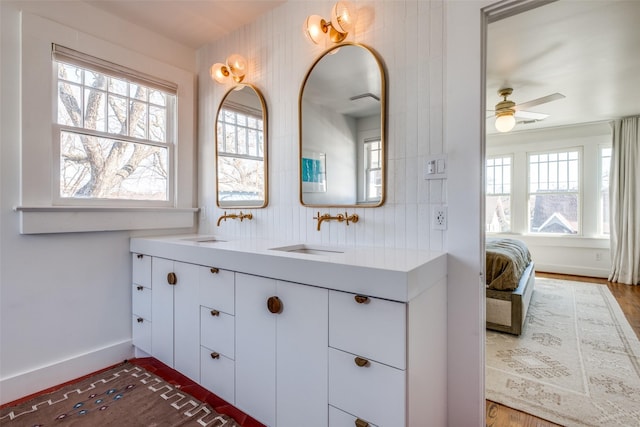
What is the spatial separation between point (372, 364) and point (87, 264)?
213 centimetres

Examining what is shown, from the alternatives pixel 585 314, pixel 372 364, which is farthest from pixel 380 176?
pixel 585 314

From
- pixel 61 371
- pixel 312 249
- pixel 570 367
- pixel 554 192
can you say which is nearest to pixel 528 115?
pixel 554 192

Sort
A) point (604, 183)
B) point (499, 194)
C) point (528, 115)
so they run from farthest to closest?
point (499, 194) → point (604, 183) → point (528, 115)

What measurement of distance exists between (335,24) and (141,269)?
7.05 feet

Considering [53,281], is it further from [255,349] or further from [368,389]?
[368,389]

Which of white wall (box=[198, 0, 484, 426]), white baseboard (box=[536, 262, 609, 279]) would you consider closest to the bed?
white wall (box=[198, 0, 484, 426])

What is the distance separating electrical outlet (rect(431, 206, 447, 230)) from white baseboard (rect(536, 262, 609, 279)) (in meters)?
5.14

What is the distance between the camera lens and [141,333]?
2.28 metres

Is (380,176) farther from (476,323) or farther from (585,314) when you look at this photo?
(585,314)

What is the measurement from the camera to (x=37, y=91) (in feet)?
6.25

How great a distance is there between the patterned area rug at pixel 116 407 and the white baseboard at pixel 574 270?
5.81 meters

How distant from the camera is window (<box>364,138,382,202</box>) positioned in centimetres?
171

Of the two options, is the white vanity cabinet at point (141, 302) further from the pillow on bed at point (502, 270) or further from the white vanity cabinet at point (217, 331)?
the pillow on bed at point (502, 270)

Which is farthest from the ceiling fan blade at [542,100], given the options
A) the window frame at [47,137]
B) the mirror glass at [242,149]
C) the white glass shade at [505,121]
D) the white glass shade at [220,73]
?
the window frame at [47,137]
